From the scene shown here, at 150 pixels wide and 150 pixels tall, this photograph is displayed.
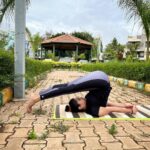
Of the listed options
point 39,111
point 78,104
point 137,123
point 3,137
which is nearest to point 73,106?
point 78,104

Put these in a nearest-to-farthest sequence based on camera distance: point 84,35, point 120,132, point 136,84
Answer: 1. point 120,132
2. point 136,84
3. point 84,35

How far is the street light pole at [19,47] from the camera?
26.8 ft

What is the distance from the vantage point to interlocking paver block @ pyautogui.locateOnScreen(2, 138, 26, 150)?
4.05m

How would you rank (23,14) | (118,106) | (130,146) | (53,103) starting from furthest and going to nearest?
1. (23,14)
2. (53,103)
3. (118,106)
4. (130,146)

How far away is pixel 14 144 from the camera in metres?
4.21

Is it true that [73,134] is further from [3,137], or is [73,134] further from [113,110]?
[113,110]

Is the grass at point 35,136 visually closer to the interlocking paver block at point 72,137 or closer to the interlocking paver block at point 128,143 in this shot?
the interlocking paver block at point 72,137

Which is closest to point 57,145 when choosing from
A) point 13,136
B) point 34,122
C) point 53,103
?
point 13,136

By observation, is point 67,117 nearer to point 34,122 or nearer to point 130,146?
point 34,122

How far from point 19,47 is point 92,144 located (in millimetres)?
4469

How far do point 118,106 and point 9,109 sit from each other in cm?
195

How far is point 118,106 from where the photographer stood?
643cm

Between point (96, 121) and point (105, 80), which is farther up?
point (105, 80)

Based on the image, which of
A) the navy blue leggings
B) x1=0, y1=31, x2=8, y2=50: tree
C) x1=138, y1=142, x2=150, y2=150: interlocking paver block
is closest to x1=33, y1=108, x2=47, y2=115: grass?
the navy blue leggings
